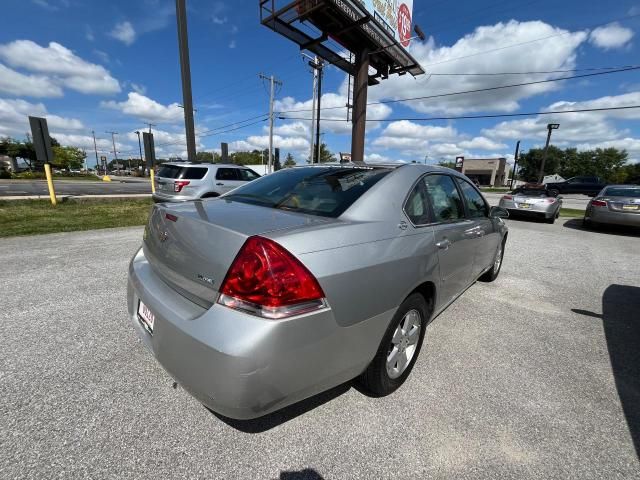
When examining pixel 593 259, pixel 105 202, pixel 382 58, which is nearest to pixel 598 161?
pixel 382 58

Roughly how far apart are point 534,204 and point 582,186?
24470 mm

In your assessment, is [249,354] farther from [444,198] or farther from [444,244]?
[444,198]

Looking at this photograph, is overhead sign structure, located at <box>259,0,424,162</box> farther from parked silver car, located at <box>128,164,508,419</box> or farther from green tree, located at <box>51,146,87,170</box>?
green tree, located at <box>51,146,87,170</box>

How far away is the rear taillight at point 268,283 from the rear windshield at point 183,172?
831 centimetres

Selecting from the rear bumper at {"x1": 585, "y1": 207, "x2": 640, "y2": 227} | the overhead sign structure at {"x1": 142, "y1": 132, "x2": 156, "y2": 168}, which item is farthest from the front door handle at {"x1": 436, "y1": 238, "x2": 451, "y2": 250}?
the overhead sign structure at {"x1": 142, "y1": 132, "x2": 156, "y2": 168}

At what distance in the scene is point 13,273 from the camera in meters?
3.92

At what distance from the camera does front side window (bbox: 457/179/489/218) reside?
3204 mm

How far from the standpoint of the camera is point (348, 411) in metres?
1.93

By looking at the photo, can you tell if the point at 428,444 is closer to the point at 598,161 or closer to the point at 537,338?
the point at 537,338

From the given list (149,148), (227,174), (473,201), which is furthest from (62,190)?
(473,201)

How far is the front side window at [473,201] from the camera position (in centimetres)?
320

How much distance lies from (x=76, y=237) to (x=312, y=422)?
6.28m

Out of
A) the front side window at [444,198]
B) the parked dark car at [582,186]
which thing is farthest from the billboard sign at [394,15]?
the parked dark car at [582,186]

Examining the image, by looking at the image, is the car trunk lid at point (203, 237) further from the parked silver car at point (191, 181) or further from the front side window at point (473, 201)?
the parked silver car at point (191, 181)
